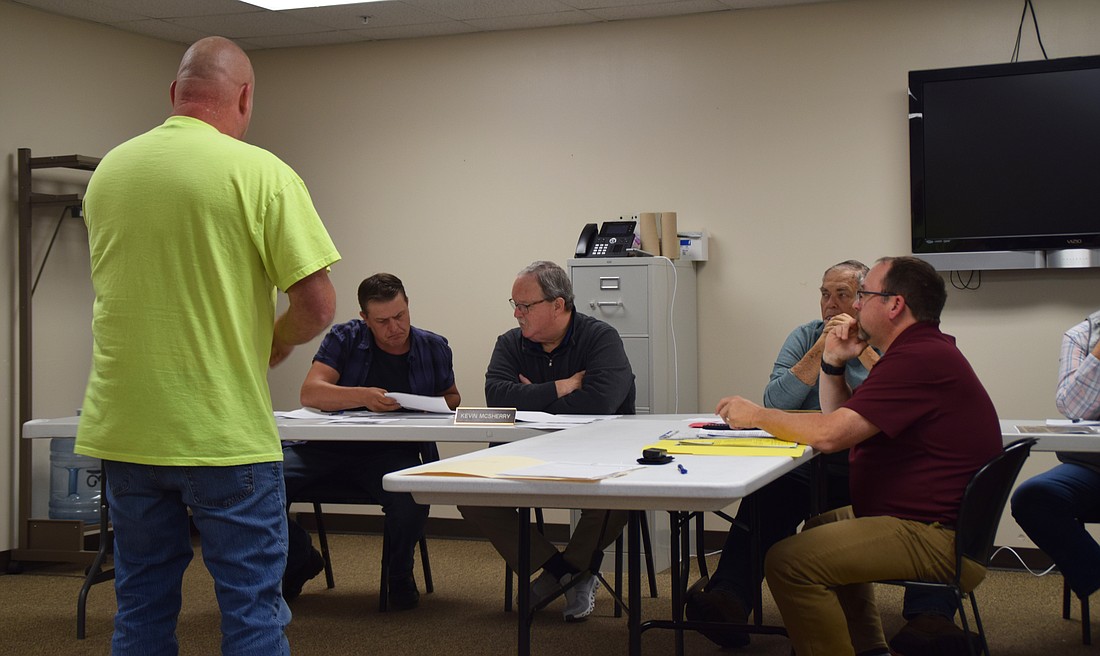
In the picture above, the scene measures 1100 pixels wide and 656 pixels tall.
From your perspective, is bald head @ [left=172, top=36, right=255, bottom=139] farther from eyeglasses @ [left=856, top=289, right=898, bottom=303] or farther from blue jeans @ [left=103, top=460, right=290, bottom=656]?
eyeglasses @ [left=856, top=289, right=898, bottom=303]

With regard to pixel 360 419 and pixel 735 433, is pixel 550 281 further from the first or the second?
pixel 735 433

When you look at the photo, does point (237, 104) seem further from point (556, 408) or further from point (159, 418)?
point (556, 408)

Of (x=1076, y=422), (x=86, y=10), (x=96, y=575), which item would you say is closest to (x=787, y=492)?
(x=1076, y=422)

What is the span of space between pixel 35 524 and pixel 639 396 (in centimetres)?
282

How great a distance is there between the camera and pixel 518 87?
5.92 metres

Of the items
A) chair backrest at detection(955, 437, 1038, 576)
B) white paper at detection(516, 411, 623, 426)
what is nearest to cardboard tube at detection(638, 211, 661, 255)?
white paper at detection(516, 411, 623, 426)

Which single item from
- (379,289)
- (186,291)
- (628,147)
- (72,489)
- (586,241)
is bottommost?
(72,489)

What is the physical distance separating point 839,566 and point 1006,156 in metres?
3.00

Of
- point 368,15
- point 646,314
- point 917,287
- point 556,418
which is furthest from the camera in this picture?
point 368,15

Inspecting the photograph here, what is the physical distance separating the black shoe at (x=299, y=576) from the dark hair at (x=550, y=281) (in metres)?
1.38

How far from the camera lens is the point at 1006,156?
4.95m

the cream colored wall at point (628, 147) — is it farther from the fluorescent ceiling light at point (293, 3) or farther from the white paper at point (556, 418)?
the white paper at point (556, 418)

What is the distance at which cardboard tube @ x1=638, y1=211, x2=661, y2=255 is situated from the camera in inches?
208

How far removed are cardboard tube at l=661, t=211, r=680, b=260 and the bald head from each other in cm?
321
